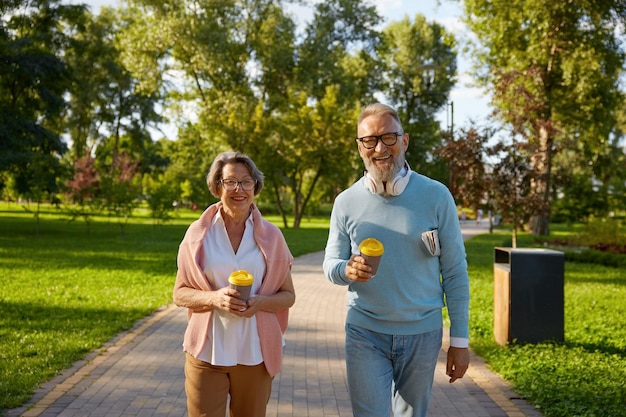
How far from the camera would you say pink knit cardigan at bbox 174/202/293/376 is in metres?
3.38

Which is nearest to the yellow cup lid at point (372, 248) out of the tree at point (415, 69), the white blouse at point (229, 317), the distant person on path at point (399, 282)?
the distant person on path at point (399, 282)

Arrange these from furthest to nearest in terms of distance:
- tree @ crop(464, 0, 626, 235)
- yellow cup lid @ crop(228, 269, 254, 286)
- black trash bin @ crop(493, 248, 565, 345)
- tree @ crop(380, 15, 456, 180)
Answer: tree @ crop(380, 15, 456, 180) → tree @ crop(464, 0, 626, 235) → black trash bin @ crop(493, 248, 565, 345) → yellow cup lid @ crop(228, 269, 254, 286)

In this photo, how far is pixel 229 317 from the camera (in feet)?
11.1

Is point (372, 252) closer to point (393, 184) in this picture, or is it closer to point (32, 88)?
point (393, 184)

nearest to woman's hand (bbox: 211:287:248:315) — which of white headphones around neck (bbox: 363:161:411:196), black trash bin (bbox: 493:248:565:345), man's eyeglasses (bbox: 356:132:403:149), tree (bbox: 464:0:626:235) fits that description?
white headphones around neck (bbox: 363:161:411:196)

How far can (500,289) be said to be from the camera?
27.9 feet

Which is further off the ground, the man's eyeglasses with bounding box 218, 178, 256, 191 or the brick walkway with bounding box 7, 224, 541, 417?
the man's eyeglasses with bounding box 218, 178, 256, 191

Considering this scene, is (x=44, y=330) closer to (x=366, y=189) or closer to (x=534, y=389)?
(x=534, y=389)

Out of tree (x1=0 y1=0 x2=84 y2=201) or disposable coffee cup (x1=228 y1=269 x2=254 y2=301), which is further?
tree (x1=0 y1=0 x2=84 y2=201)

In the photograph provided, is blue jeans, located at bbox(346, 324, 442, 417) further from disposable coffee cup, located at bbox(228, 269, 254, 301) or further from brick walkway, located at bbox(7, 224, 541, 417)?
brick walkway, located at bbox(7, 224, 541, 417)

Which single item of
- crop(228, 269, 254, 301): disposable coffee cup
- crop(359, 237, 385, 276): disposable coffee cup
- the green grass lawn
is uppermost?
crop(359, 237, 385, 276): disposable coffee cup

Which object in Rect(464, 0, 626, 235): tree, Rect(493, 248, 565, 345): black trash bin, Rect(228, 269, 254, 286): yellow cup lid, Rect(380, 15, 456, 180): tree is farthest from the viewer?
Rect(380, 15, 456, 180): tree

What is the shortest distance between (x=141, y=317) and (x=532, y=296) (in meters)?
5.40

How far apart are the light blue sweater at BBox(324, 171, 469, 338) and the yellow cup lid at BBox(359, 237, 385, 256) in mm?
238
